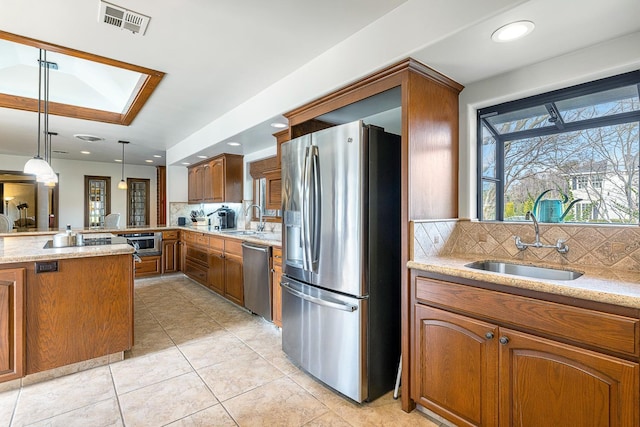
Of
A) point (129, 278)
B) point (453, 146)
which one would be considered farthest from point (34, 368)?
point (453, 146)

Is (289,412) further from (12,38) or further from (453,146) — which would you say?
(12,38)

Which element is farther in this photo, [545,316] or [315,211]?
[315,211]

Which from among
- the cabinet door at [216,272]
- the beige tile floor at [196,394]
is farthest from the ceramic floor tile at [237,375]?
the cabinet door at [216,272]

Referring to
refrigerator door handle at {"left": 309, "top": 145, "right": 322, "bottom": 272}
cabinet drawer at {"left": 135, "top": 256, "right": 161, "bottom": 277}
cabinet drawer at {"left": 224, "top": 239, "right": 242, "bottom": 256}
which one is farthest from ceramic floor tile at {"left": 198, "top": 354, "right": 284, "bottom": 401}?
cabinet drawer at {"left": 135, "top": 256, "right": 161, "bottom": 277}

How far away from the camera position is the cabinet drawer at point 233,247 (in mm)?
3715

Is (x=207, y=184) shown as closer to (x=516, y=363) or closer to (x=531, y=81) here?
(x=531, y=81)

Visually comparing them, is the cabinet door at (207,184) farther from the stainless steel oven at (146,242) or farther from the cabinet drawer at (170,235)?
the stainless steel oven at (146,242)

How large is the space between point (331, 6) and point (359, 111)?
32.9 inches

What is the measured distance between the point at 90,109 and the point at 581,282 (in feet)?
16.2

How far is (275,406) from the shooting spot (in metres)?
1.94

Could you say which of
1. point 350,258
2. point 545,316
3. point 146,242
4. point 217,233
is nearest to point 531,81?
point 545,316

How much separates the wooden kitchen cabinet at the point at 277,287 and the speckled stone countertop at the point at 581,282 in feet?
4.96

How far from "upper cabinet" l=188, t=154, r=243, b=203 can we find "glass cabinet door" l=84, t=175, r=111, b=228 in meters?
3.98

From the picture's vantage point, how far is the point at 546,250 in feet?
6.26
